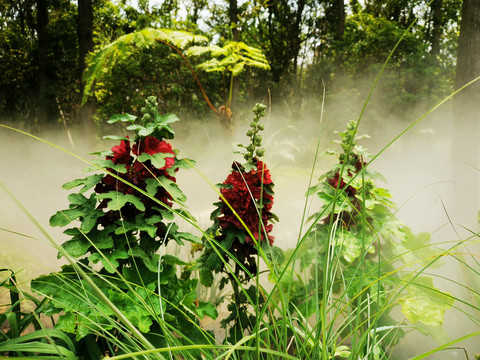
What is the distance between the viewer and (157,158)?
3.03 ft

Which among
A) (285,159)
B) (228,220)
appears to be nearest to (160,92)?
(285,159)

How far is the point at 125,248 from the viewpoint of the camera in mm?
939

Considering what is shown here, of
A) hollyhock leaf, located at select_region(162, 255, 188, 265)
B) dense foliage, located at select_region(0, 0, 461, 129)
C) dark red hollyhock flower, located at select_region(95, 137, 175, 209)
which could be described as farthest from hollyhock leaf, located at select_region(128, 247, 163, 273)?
dense foliage, located at select_region(0, 0, 461, 129)

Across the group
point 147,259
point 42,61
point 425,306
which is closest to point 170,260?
point 147,259

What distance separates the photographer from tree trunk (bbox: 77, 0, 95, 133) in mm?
4586

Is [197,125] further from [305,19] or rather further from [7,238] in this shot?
[305,19]

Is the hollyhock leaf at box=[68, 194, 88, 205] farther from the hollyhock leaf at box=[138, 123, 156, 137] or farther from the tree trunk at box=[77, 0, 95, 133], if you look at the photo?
the tree trunk at box=[77, 0, 95, 133]

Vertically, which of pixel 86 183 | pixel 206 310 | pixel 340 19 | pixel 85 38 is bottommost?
pixel 206 310

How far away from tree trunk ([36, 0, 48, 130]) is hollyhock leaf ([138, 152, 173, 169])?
22.3ft

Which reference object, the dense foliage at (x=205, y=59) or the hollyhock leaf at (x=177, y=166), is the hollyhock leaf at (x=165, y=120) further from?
the dense foliage at (x=205, y=59)

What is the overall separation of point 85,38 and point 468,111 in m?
5.17

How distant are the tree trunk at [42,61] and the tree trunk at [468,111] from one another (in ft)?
23.2

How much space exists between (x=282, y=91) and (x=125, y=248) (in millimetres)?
7150

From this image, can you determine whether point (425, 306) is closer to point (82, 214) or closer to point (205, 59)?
point (82, 214)
